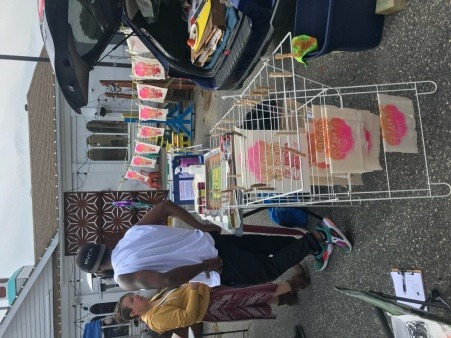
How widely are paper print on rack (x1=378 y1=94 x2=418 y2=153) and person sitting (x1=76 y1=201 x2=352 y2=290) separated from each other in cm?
118

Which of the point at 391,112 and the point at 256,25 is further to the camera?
the point at 256,25

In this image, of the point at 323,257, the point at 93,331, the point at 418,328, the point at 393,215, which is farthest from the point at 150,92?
the point at 418,328

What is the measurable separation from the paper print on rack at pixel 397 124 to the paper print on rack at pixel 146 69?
6238 millimetres

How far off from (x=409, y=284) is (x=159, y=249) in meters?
1.99

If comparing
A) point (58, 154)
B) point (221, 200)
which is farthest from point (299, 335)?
point (58, 154)

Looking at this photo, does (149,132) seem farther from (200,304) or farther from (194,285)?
(200,304)

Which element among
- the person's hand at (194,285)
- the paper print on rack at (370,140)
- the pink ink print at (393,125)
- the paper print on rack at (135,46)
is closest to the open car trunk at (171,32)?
the paper print on rack at (370,140)

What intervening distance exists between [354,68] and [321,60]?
0.63 metres

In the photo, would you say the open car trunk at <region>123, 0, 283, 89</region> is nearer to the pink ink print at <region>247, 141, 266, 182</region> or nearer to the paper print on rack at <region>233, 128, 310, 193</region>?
the paper print on rack at <region>233, 128, 310, 193</region>

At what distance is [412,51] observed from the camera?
304 centimetres

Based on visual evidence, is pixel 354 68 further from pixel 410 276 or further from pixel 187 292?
pixel 187 292

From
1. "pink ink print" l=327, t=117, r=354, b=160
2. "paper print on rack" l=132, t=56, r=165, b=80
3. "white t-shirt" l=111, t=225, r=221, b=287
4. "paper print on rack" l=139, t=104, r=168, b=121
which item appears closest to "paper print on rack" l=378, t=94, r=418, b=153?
"pink ink print" l=327, t=117, r=354, b=160

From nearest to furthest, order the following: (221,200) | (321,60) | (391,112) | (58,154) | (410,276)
Answer: (391,112) → (410,276) → (221,200) → (321,60) → (58,154)

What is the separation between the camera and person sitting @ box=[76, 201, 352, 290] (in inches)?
130
